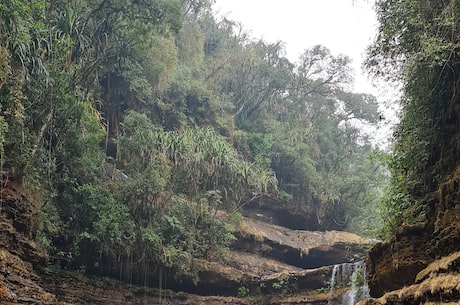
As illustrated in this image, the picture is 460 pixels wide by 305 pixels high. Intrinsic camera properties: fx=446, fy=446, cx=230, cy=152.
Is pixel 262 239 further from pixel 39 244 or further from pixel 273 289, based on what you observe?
pixel 39 244

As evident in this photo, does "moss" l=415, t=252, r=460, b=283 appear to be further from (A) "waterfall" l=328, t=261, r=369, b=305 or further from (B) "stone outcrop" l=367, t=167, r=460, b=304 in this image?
(A) "waterfall" l=328, t=261, r=369, b=305

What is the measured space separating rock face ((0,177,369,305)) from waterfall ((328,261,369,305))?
41 centimetres

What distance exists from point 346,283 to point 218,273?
4.88 m

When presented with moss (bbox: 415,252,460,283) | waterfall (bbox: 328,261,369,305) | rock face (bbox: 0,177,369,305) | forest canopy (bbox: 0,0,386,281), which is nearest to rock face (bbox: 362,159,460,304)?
moss (bbox: 415,252,460,283)

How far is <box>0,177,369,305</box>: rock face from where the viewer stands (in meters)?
11.1

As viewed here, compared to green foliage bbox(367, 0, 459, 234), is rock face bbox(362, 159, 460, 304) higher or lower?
lower

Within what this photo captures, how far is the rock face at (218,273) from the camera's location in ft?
36.3

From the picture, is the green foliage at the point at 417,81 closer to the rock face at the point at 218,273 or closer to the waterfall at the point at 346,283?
the rock face at the point at 218,273

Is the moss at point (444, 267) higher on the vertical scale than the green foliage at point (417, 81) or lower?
lower

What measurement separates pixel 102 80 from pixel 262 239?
10347 mm

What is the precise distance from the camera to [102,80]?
2022 cm

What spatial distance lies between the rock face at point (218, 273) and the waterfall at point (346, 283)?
406 mm

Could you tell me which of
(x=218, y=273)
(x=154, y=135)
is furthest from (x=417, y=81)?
(x=218, y=273)

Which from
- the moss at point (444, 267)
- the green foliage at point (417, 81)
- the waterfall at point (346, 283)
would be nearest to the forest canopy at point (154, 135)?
the green foliage at point (417, 81)
